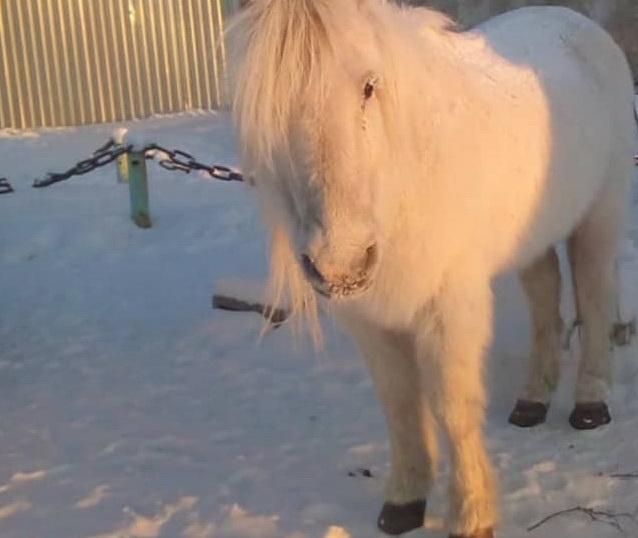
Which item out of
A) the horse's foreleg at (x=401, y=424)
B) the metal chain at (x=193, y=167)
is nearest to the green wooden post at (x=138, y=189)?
the metal chain at (x=193, y=167)

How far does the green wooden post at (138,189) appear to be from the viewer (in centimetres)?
796

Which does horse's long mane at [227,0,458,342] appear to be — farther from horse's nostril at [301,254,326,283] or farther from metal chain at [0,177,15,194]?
metal chain at [0,177,15,194]

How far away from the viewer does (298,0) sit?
2600 millimetres

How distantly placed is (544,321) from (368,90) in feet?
6.72

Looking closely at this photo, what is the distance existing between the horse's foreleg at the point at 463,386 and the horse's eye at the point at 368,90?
0.70m

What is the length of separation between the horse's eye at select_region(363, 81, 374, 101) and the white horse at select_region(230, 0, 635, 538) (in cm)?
2

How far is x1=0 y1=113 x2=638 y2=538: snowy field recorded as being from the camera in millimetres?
3529

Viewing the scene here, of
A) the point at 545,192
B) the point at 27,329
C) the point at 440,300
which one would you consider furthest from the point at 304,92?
the point at 27,329

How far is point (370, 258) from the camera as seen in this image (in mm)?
2621

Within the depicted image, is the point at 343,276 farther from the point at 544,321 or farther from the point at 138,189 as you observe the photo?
the point at 138,189

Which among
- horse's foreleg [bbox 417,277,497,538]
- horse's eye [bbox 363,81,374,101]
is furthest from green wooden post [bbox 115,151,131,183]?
horse's eye [bbox 363,81,374,101]

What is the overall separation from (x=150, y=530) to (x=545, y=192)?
1680mm

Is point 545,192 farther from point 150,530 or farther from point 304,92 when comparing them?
point 150,530

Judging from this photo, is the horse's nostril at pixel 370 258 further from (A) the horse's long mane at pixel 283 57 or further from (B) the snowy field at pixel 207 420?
(B) the snowy field at pixel 207 420
